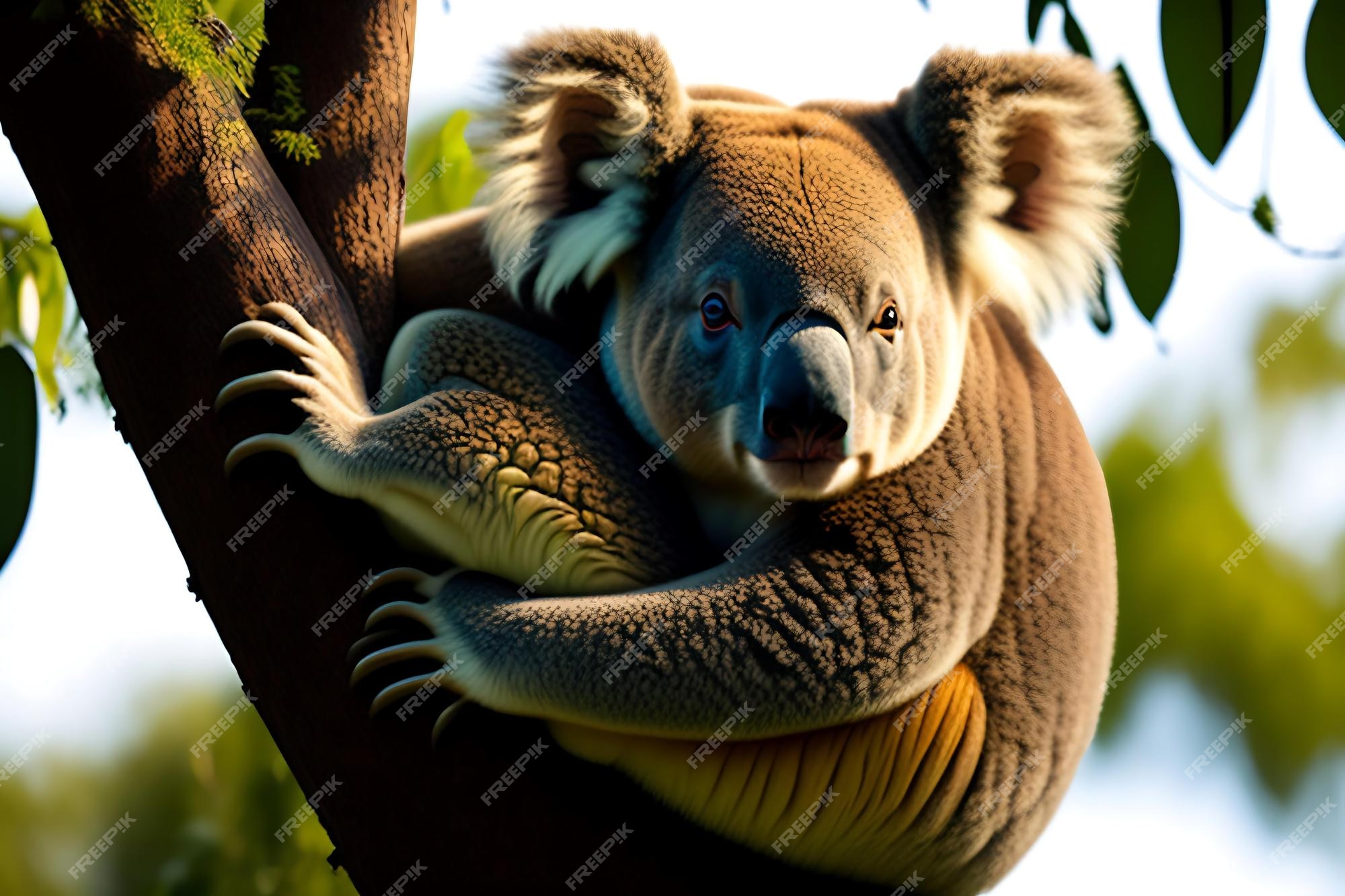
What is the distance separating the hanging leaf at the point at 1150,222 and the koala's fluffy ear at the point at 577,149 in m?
1.03

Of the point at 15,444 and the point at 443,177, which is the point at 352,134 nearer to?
the point at 15,444

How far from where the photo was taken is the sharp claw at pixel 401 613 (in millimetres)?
2195

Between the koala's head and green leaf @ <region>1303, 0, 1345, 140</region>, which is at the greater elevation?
green leaf @ <region>1303, 0, 1345, 140</region>

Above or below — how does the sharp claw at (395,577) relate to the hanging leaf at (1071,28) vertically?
below

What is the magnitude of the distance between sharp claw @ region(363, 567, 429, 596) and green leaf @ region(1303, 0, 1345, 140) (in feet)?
6.46

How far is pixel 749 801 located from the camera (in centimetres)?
238

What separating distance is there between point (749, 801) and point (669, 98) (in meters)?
1.55

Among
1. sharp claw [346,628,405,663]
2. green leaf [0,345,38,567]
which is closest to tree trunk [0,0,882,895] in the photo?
sharp claw [346,628,405,663]

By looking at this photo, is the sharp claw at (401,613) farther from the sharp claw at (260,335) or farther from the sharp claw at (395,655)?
the sharp claw at (260,335)

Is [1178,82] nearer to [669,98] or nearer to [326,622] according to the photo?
[669,98]

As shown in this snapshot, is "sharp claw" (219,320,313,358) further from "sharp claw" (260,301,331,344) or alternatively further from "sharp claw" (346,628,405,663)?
"sharp claw" (346,628,405,663)

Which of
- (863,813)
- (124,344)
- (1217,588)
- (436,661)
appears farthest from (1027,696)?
(1217,588)

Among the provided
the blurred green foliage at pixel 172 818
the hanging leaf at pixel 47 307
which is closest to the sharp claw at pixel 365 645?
the hanging leaf at pixel 47 307

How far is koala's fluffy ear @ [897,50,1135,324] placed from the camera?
106 inches
